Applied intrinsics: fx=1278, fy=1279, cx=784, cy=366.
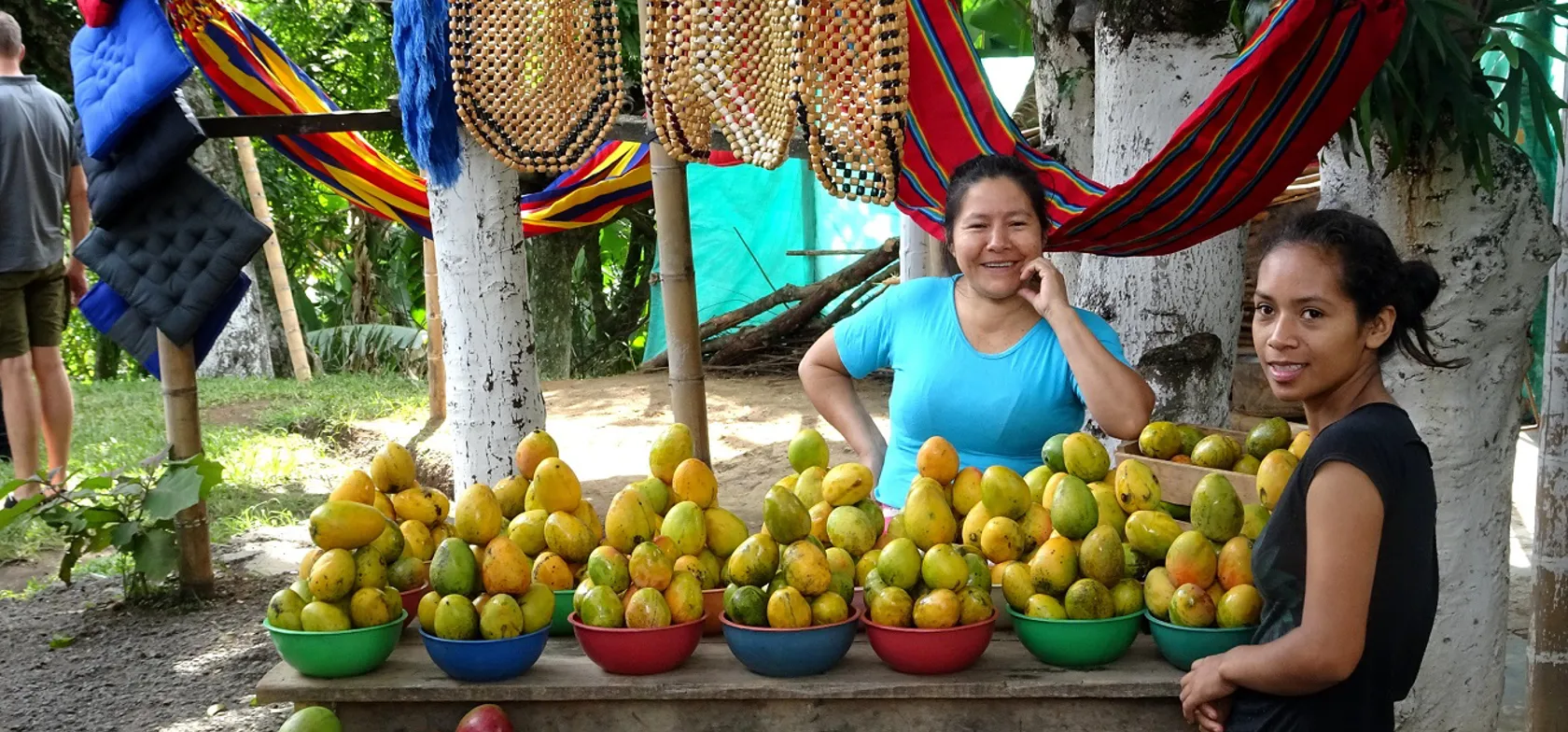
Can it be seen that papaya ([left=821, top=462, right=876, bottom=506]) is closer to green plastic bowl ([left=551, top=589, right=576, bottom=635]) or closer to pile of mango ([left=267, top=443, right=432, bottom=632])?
green plastic bowl ([left=551, top=589, right=576, bottom=635])

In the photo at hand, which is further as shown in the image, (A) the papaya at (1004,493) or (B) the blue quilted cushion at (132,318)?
(B) the blue quilted cushion at (132,318)

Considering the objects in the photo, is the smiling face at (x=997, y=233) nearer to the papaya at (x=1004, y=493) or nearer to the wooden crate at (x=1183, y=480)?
the wooden crate at (x=1183, y=480)

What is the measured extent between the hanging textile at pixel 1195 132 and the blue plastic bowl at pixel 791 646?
112 cm

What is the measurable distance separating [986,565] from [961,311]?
2.90ft

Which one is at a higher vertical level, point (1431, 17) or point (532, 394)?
point (1431, 17)

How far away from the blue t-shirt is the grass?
130 inches

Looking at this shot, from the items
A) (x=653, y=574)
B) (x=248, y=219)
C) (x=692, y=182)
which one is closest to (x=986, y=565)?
(x=653, y=574)

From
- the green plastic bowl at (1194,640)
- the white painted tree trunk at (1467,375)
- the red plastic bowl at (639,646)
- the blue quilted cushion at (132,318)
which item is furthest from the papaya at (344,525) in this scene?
the blue quilted cushion at (132,318)

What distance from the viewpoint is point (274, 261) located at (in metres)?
7.80

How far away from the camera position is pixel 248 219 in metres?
3.60

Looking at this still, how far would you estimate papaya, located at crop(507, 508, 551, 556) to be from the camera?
2.08m

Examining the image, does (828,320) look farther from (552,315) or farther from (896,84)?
(896,84)

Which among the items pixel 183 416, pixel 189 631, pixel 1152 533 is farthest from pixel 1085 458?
pixel 189 631

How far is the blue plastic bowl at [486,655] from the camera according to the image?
6.03 ft
